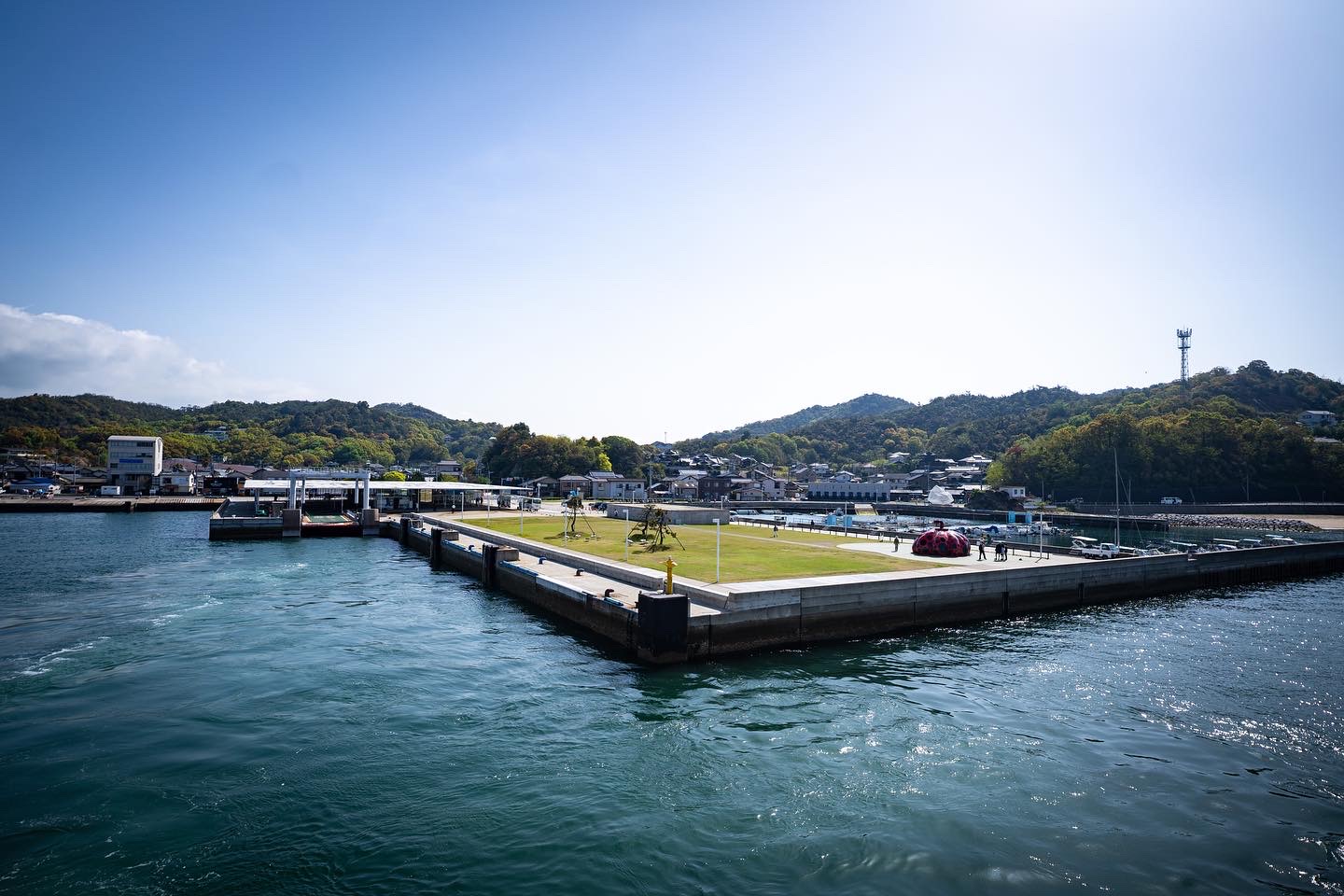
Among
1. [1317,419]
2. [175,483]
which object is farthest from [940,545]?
[1317,419]

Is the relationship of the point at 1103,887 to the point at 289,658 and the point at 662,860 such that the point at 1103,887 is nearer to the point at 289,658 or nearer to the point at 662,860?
the point at 662,860

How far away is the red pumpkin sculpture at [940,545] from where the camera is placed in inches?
1347

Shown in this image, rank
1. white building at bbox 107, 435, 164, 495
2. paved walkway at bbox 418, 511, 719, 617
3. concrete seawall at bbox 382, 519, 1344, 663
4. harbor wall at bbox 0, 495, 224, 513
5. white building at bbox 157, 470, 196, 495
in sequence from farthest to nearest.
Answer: white building at bbox 107, 435, 164, 495 → white building at bbox 157, 470, 196, 495 → harbor wall at bbox 0, 495, 224, 513 → paved walkway at bbox 418, 511, 719, 617 → concrete seawall at bbox 382, 519, 1344, 663

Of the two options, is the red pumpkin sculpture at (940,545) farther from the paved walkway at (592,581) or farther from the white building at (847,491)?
the white building at (847,491)

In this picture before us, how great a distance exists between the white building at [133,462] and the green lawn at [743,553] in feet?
315

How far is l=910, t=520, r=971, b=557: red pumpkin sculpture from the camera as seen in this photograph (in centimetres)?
3422

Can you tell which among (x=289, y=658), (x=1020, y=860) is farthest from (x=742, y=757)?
(x=289, y=658)

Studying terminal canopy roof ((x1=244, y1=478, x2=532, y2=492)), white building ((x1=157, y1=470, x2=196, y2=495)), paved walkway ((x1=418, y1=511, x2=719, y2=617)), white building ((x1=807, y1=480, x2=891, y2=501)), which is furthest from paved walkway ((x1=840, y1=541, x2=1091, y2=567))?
white building ((x1=157, y1=470, x2=196, y2=495))

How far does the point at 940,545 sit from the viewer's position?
3438 centimetres

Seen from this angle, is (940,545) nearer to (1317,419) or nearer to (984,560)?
(984,560)

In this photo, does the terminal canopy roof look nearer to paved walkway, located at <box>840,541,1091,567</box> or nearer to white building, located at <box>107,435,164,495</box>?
paved walkway, located at <box>840,541,1091,567</box>

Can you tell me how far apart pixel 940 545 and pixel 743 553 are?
1030 centimetres

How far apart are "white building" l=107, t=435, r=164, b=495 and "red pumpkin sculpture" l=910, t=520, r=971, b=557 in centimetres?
12545

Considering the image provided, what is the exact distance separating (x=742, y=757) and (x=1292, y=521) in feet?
344
